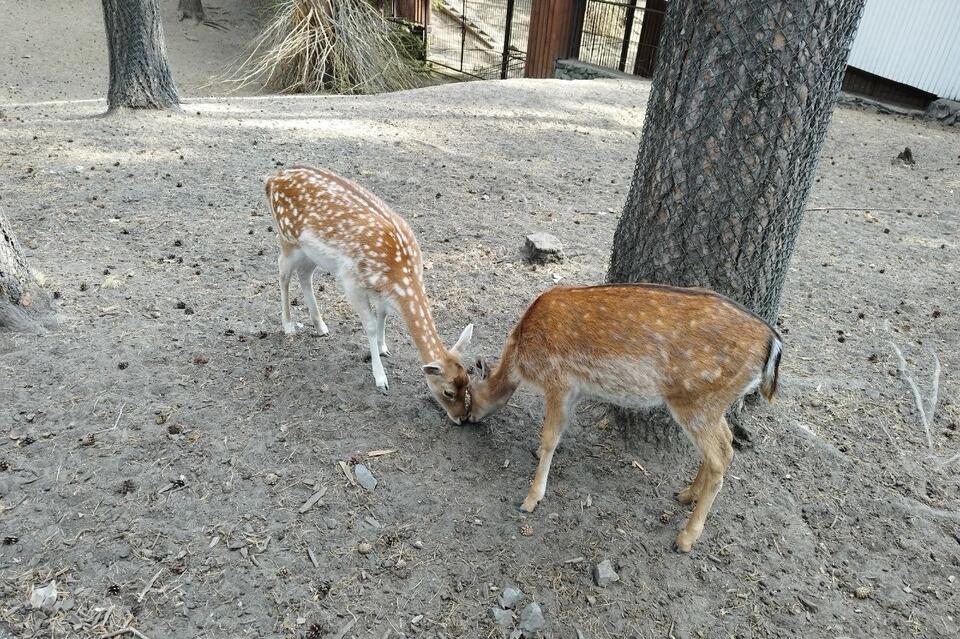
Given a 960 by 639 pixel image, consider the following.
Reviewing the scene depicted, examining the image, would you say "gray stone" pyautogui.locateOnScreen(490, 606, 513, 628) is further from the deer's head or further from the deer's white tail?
the deer's white tail

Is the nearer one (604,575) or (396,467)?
(604,575)

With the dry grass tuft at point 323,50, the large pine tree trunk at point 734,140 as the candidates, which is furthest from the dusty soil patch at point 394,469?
the dry grass tuft at point 323,50

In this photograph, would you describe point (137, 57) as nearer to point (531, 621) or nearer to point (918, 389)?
point (531, 621)

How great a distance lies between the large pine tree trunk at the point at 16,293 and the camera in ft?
11.4

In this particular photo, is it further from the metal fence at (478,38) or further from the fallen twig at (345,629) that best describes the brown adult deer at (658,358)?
the metal fence at (478,38)

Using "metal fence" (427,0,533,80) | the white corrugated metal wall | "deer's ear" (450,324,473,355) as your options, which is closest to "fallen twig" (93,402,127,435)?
"deer's ear" (450,324,473,355)

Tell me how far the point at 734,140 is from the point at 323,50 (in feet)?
36.7

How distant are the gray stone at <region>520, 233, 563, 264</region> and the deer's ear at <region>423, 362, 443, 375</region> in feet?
6.95

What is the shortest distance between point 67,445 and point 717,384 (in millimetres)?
2933

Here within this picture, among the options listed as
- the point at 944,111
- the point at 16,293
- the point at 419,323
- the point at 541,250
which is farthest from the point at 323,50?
the point at 944,111

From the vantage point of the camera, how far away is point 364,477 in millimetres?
2971

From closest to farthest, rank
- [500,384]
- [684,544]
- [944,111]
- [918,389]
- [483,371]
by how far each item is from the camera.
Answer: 1. [684,544]
2. [500,384]
3. [483,371]
4. [918,389]
5. [944,111]

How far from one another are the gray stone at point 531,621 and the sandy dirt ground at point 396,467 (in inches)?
1.1

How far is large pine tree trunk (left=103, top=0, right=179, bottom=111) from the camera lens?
7.34 metres
